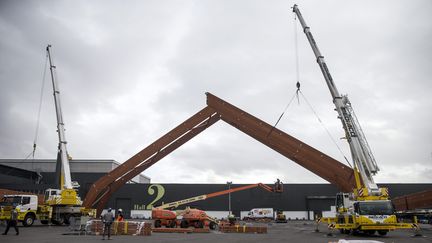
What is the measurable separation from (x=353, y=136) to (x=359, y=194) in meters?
3.40

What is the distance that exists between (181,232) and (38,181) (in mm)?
47056

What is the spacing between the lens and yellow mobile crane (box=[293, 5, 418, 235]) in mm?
18031

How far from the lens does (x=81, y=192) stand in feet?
187

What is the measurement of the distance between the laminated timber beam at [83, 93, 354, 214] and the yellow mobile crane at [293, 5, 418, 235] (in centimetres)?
143

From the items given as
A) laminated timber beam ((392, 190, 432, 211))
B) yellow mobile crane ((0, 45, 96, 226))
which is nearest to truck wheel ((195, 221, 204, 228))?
yellow mobile crane ((0, 45, 96, 226))

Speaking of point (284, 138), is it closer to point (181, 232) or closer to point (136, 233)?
point (181, 232)

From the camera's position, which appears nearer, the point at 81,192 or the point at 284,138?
the point at 284,138

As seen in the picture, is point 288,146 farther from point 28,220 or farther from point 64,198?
point 28,220

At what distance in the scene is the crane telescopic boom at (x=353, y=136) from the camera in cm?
1948

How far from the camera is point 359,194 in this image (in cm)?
1964

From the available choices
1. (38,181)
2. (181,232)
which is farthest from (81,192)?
(181,232)

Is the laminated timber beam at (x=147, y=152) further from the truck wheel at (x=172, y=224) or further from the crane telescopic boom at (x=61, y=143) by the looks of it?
the truck wheel at (x=172, y=224)

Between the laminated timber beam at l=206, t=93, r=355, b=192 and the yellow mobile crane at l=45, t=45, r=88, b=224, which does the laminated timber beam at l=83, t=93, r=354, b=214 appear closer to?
the laminated timber beam at l=206, t=93, r=355, b=192

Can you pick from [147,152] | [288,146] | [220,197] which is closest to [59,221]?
[147,152]
